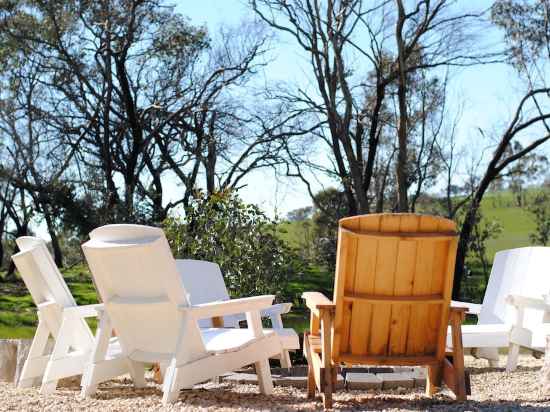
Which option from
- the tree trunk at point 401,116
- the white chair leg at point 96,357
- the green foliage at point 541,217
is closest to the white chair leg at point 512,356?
the white chair leg at point 96,357

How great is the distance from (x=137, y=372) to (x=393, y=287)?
1.82 meters

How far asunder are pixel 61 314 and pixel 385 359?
2.42 meters

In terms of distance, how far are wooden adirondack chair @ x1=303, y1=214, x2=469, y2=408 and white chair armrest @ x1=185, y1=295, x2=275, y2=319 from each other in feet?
1.12

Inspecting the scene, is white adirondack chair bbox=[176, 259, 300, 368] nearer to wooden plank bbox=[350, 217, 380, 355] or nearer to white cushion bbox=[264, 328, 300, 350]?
white cushion bbox=[264, 328, 300, 350]

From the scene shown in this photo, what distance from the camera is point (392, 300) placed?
162 inches

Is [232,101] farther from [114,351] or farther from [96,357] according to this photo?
[96,357]

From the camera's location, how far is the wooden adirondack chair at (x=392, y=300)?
4.03 metres

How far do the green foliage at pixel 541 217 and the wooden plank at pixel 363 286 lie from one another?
1377cm

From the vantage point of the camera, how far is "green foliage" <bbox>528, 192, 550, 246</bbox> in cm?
1719

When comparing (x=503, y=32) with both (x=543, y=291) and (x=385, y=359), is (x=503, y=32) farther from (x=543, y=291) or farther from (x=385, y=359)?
(x=385, y=359)

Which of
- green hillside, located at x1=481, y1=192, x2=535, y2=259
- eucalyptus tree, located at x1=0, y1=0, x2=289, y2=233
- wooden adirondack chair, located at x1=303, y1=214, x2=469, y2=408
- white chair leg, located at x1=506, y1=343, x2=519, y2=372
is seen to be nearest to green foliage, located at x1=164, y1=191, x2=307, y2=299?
white chair leg, located at x1=506, y1=343, x2=519, y2=372

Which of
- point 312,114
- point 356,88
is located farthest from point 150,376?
point 356,88

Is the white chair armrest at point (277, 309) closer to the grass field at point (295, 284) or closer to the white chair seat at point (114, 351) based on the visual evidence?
the white chair seat at point (114, 351)

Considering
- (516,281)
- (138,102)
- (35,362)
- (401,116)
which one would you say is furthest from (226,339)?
(138,102)
